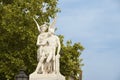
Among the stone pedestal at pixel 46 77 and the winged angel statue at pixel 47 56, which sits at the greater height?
the winged angel statue at pixel 47 56

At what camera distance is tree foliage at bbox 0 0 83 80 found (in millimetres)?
31984

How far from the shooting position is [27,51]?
105 feet

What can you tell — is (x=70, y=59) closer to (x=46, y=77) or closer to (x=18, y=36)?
(x=18, y=36)

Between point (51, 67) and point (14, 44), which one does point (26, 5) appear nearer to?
point (14, 44)

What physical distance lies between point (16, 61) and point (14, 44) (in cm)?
190

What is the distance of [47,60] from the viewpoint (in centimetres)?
2269

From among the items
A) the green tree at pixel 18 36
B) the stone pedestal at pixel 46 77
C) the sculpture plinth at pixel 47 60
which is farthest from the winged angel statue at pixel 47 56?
the green tree at pixel 18 36

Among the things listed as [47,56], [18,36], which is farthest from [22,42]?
[47,56]

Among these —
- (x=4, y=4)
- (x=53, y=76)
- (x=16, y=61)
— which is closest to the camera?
(x=53, y=76)

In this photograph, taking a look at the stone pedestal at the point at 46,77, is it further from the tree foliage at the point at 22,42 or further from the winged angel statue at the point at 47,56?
the tree foliage at the point at 22,42

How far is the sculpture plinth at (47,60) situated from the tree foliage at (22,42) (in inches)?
338

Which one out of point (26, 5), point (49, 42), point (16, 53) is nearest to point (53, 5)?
point (26, 5)

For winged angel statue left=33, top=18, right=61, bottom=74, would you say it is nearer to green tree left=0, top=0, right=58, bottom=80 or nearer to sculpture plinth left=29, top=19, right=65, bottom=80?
sculpture plinth left=29, top=19, right=65, bottom=80

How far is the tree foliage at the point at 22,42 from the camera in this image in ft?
105
